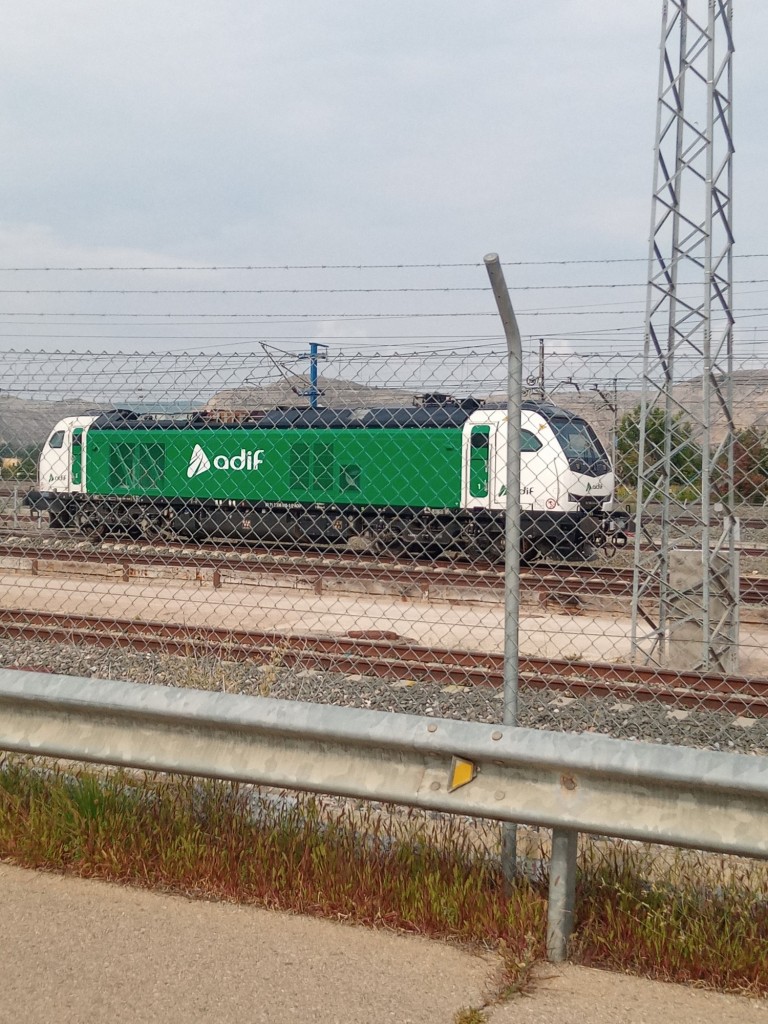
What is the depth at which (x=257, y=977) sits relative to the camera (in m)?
2.89

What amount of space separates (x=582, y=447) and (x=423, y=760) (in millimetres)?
12328

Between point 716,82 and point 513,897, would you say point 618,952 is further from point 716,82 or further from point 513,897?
point 716,82

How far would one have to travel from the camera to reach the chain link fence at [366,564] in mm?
6234

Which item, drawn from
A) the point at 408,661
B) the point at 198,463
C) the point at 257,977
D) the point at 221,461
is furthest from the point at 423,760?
the point at 198,463

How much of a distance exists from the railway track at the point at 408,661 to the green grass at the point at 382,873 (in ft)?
9.67

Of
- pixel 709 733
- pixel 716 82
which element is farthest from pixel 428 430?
pixel 709 733

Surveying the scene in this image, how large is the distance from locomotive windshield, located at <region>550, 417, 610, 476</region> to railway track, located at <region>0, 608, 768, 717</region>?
21.0 ft

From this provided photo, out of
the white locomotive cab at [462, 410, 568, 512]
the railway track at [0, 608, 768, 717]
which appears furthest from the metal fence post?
the white locomotive cab at [462, 410, 568, 512]

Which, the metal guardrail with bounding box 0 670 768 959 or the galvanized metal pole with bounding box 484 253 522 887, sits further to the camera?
the galvanized metal pole with bounding box 484 253 522 887

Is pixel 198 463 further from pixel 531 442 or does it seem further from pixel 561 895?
pixel 561 895

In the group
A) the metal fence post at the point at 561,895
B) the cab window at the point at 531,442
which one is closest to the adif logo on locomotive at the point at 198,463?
the cab window at the point at 531,442

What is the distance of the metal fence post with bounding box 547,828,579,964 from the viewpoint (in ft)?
9.82

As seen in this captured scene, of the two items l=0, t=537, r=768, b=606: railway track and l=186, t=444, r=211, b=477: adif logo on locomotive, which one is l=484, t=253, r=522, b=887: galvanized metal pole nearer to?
l=0, t=537, r=768, b=606: railway track

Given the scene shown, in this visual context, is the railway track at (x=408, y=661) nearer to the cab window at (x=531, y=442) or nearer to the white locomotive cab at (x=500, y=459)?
the white locomotive cab at (x=500, y=459)
